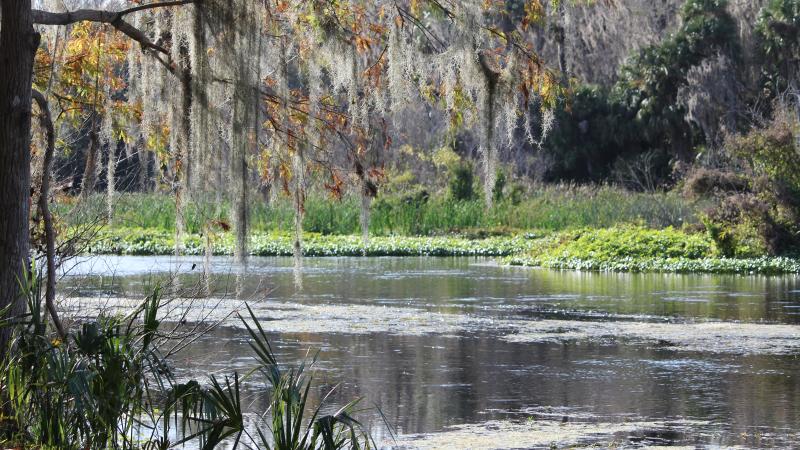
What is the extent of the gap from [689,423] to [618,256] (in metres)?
17.3

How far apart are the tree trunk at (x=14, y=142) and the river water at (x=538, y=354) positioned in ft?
6.65

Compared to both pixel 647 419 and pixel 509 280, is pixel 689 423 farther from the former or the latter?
pixel 509 280

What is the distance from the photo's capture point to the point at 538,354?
12.7m

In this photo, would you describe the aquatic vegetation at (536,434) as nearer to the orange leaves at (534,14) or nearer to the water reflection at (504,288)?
the orange leaves at (534,14)

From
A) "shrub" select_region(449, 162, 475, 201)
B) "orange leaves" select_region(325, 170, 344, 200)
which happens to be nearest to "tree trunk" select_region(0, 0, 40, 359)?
"orange leaves" select_region(325, 170, 344, 200)

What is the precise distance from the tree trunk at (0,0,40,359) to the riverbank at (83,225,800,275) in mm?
13052

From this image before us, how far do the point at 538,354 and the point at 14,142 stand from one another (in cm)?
666

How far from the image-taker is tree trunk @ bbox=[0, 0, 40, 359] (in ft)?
24.1

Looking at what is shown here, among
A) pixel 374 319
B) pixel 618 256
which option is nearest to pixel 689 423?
pixel 374 319

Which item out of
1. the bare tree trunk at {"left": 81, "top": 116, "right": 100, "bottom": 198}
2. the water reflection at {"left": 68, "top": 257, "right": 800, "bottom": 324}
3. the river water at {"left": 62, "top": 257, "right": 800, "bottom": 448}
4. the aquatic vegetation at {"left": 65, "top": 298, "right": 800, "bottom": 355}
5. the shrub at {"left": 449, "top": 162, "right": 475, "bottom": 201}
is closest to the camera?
the river water at {"left": 62, "top": 257, "right": 800, "bottom": 448}

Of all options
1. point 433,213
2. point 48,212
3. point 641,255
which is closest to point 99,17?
point 48,212

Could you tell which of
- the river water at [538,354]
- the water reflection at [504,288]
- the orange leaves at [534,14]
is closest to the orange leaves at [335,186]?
the river water at [538,354]

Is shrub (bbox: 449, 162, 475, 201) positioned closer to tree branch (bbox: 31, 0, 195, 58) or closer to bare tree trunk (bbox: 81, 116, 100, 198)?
bare tree trunk (bbox: 81, 116, 100, 198)

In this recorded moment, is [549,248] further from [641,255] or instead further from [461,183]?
[461,183]
